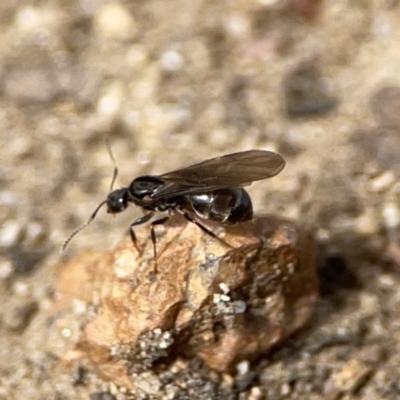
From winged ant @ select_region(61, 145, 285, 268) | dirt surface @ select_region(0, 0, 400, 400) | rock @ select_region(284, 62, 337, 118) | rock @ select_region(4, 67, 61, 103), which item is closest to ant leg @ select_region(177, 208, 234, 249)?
A: winged ant @ select_region(61, 145, 285, 268)

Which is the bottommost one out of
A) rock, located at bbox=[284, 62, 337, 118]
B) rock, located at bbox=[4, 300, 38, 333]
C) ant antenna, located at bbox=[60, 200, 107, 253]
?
rock, located at bbox=[4, 300, 38, 333]

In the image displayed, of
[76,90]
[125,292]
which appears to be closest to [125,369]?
[125,292]

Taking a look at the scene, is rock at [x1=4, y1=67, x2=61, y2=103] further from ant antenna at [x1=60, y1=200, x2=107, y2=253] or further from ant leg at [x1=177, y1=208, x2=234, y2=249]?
ant leg at [x1=177, y1=208, x2=234, y2=249]

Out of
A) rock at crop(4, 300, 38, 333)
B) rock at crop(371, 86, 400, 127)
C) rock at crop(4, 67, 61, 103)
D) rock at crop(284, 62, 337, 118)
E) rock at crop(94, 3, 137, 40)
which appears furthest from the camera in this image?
rock at crop(94, 3, 137, 40)

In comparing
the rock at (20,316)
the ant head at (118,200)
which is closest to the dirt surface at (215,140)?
the rock at (20,316)

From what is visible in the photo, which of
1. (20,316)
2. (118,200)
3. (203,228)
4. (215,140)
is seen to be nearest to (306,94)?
(215,140)

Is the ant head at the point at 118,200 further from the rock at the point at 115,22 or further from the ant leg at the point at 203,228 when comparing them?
the rock at the point at 115,22
